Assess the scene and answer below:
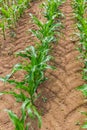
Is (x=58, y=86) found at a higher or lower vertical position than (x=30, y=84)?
lower

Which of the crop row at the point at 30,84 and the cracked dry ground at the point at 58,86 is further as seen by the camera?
the cracked dry ground at the point at 58,86

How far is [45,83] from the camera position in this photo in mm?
3230

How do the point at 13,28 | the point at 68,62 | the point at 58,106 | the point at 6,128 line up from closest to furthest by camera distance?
1. the point at 6,128
2. the point at 58,106
3. the point at 68,62
4. the point at 13,28

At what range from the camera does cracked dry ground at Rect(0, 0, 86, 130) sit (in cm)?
271

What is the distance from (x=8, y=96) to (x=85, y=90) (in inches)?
34.6

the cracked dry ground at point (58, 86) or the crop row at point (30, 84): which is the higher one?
the crop row at point (30, 84)

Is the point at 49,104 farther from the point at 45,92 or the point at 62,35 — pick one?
the point at 62,35

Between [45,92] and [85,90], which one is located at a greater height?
[85,90]

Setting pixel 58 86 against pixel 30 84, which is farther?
pixel 58 86

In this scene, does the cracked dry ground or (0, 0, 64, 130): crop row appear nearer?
(0, 0, 64, 130): crop row

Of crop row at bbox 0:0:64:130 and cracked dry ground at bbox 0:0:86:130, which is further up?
crop row at bbox 0:0:64:130

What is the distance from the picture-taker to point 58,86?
318 centimetres

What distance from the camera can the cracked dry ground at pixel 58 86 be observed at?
271 centimetres

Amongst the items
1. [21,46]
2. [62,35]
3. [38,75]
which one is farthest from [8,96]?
[62,35]
